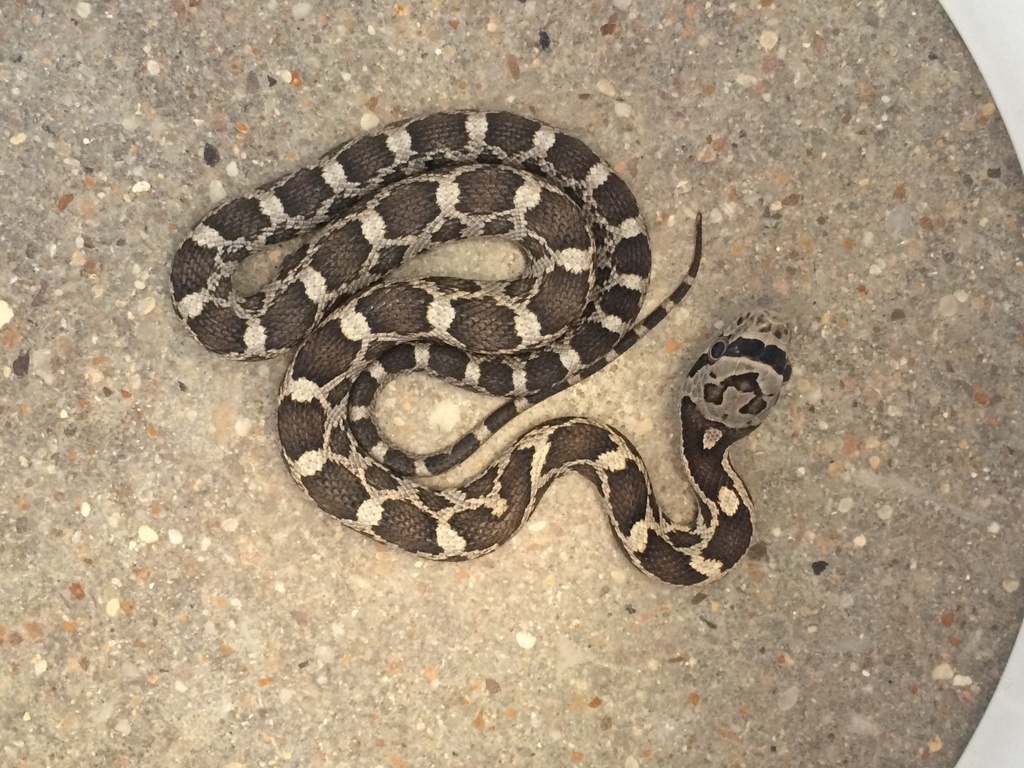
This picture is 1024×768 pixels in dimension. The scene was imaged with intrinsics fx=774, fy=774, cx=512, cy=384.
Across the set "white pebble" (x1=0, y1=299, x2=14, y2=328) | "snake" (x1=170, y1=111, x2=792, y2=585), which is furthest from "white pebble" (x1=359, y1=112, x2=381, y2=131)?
"white pebble" (x1=0, y1=299, x2=14, y2=328)

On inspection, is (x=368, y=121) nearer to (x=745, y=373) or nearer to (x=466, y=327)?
(x=466, y=327)

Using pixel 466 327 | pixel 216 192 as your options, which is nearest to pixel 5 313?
pixel 216 192

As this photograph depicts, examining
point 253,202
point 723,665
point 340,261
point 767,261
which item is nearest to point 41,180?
point 253,202

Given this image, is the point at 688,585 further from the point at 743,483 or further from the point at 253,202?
the point at 253,202

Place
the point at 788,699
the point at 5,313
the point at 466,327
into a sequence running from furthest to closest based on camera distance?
the point at 788,699 < the point at 5,313 < the point at 466,327

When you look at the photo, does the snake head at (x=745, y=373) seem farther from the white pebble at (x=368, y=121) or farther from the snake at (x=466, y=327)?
the white pebble at (x=368, y=121)

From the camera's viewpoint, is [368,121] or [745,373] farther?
[368,121]
